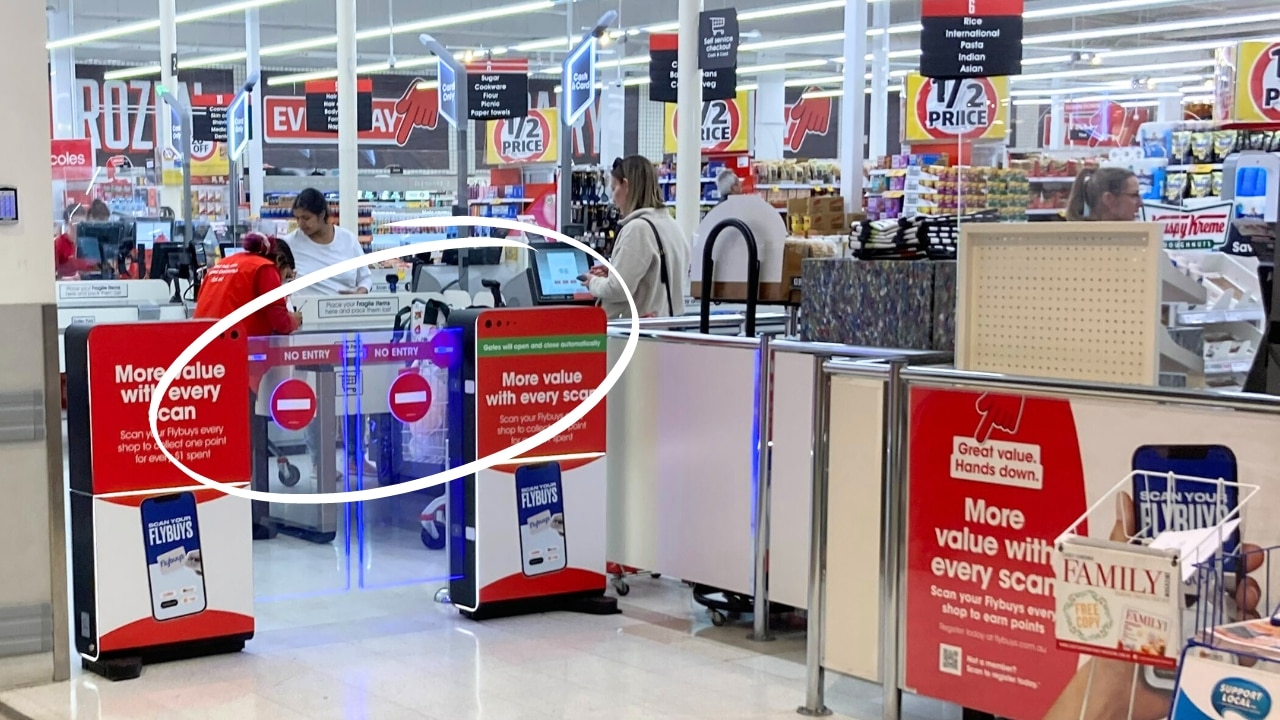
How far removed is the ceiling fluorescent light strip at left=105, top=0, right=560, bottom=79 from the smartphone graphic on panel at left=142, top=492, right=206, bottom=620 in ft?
49.0

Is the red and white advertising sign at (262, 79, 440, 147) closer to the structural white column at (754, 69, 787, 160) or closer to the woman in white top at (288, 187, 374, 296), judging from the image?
the structural white column at (754, 69, 787, 160)

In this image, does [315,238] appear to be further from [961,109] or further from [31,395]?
[961,109]

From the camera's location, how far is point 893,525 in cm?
411

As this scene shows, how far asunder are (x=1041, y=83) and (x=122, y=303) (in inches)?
727

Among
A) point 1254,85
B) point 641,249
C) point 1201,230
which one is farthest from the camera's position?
point 1254,85

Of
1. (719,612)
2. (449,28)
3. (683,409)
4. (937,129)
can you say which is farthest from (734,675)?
(449,28)

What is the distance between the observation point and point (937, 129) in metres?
13.6

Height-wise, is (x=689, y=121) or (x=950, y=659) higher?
(x=689, y=121)

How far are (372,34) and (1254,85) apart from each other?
47.1ft

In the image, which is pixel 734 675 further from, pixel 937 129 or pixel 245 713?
pixel 937 129

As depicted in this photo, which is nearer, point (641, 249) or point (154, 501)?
point (154, 501)

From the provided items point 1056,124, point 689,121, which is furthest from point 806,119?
point 689,121

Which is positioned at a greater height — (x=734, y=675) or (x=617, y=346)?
(x=617, y=346)

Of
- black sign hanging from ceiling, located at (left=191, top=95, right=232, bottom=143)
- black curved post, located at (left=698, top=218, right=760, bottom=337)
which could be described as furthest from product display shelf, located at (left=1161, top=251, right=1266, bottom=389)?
black sign hanging from ceiling, located at (left=191, top=95, right=232, bottom=143)
